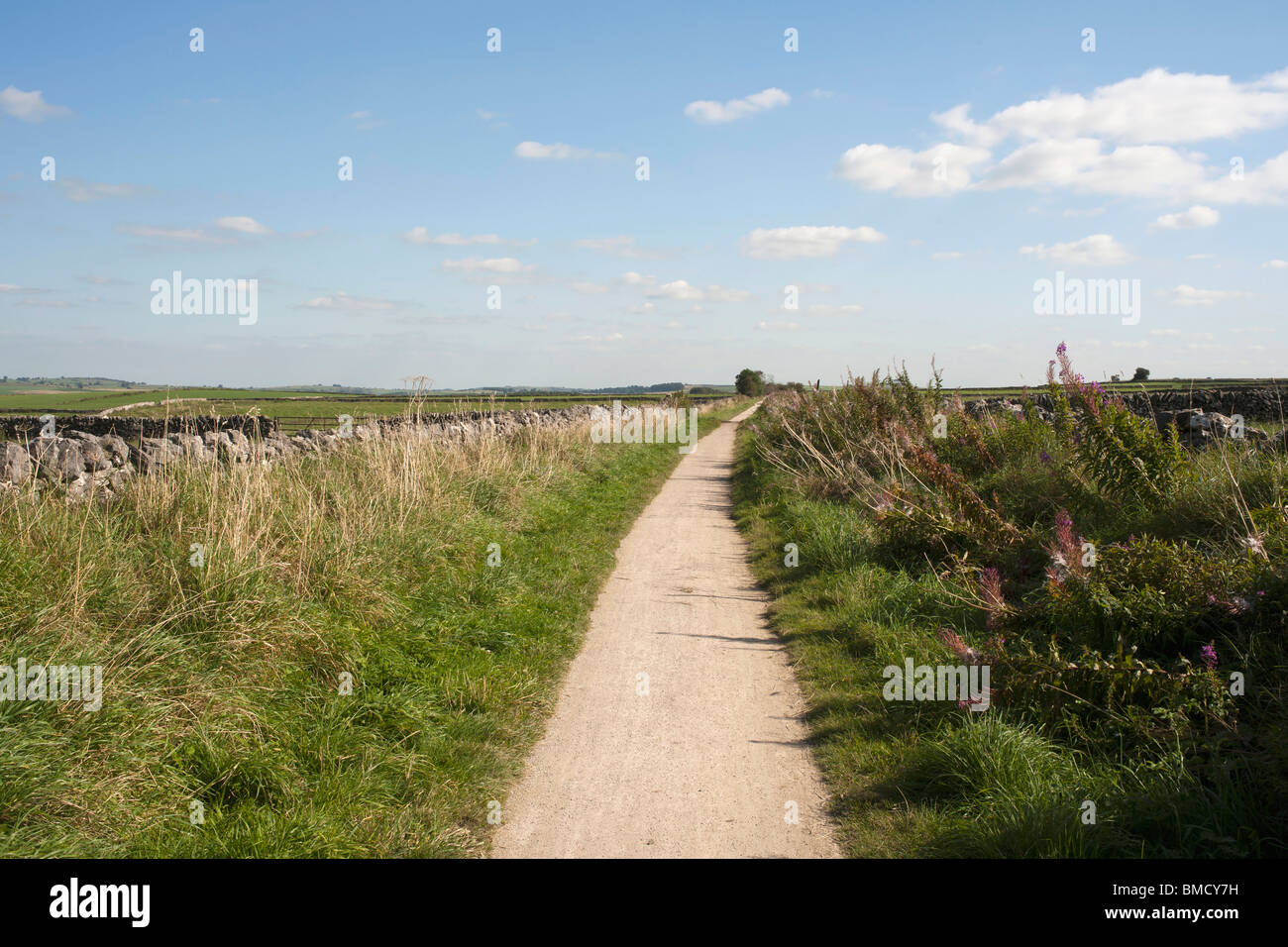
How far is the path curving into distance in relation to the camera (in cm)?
371

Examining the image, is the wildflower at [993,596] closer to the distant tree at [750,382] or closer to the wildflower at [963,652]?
the wildflower at [963,652]

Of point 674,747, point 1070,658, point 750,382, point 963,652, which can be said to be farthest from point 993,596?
point 750,382

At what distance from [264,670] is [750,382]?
105940 mm

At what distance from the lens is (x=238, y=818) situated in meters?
3.40

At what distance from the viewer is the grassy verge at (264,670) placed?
3289 millimetres

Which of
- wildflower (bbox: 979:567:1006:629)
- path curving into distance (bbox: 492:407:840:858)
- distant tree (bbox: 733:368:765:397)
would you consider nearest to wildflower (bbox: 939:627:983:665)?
wildflower (bbox: 979:567:1006:629)

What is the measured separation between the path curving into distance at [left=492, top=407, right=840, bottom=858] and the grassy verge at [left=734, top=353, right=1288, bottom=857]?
275 millimetres

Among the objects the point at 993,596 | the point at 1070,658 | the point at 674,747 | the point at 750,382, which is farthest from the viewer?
the point at 750,382

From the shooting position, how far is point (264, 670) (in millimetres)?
4570

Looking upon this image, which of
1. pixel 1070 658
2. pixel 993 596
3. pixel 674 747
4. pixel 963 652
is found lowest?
pixel 674 747

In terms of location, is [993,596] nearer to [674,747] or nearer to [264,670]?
[674,747]
